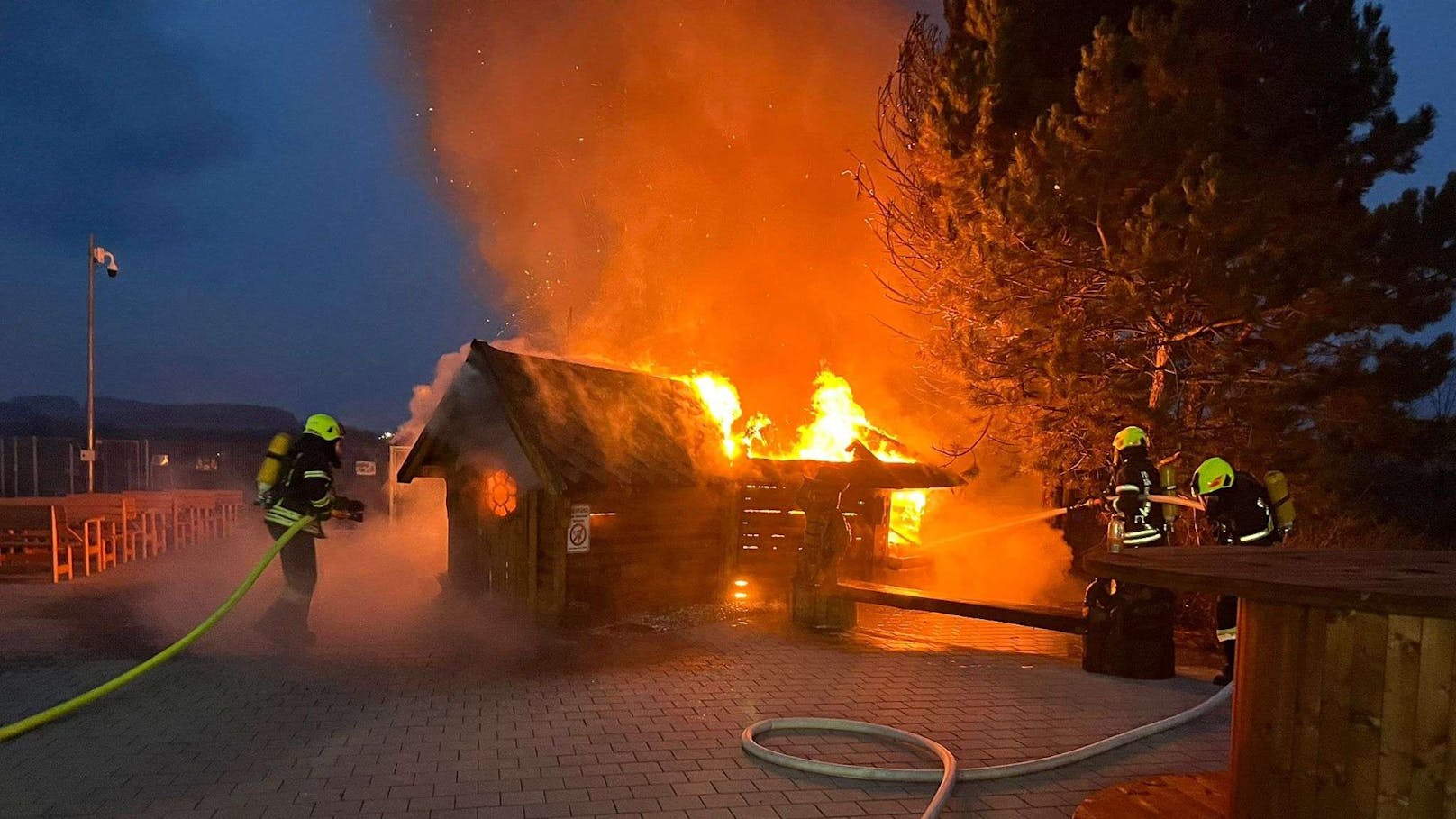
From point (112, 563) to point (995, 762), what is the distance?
49.7 ft

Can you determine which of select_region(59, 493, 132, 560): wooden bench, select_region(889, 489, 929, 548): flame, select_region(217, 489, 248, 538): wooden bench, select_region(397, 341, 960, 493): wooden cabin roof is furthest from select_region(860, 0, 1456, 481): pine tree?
select_region(217, 489, 248, 538): wooden bench

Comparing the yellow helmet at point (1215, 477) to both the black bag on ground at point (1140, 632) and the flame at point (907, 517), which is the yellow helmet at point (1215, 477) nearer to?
the black bag on ground at point (1140, 632)

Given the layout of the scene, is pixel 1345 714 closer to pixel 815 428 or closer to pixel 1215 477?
pixel 1215 477

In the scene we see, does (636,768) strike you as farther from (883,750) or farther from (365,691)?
(365,691)

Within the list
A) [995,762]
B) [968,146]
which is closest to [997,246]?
[968,146]

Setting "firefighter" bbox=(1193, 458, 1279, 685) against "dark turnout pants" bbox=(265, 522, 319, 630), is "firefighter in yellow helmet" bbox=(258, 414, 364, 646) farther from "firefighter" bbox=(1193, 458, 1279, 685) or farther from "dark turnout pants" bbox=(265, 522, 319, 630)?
"firefighter" bbox=(1193, 458, 1279, 685)

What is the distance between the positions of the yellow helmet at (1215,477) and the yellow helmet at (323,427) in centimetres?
831

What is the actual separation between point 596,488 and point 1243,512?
20.8 ft

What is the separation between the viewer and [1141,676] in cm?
782

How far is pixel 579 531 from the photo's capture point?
9.60 meters

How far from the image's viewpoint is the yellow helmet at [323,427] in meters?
8.30

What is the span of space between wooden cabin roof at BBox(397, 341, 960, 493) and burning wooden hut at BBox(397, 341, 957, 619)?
19 mm

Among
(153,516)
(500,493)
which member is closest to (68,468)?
(153,516)

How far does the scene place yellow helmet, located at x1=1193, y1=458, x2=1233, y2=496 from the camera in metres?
7.70
